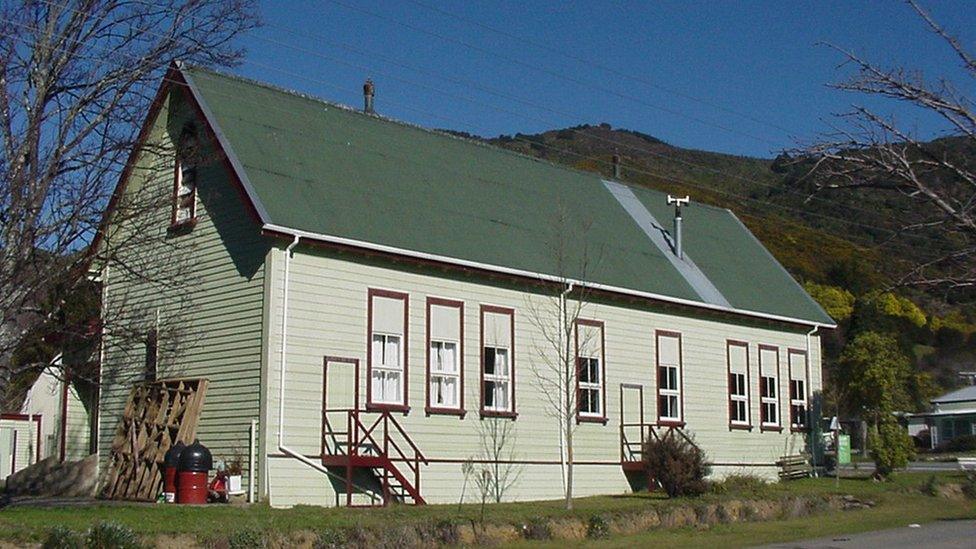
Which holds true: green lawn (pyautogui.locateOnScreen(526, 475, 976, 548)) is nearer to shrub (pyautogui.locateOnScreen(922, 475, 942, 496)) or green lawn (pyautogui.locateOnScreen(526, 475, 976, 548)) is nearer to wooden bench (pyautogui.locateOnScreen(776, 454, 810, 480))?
shrub (pyautogui.locateOnScreen(922, 475, 942, 496))

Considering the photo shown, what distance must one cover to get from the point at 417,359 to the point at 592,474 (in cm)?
627

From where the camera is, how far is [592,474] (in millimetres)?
29203

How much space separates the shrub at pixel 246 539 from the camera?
17.1 metres

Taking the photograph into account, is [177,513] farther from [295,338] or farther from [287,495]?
[295,338]

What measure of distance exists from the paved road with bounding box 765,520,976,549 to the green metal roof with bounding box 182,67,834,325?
31.9 feet

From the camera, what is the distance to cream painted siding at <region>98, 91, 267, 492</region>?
23.6m

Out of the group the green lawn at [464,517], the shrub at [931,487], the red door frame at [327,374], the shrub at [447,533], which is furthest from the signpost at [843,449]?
the shrub at [447,533]

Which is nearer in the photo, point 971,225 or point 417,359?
point 971,225

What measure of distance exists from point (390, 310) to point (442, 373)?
1.94 metres

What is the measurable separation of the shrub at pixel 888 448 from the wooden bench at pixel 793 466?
205 centimetres

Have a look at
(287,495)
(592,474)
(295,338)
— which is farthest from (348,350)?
(592,474)

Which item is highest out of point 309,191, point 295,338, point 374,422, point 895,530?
point 309,191

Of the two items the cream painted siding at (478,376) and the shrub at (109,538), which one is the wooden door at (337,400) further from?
the shrub at (109,538)

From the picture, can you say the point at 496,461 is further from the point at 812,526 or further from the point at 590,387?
the point at 812,526
